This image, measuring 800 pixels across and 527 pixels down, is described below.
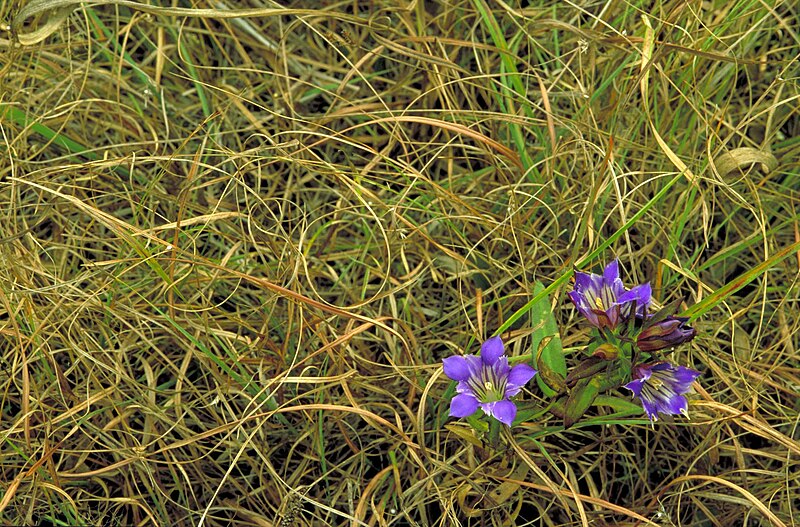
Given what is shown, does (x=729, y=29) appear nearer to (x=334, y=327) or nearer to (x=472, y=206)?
(x=472, y=206)

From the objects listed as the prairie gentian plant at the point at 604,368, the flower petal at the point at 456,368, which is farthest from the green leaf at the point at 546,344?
the flower petal at the point at 456,368

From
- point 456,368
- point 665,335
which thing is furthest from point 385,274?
point 665,335

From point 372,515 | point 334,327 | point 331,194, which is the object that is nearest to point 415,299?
point 334,327

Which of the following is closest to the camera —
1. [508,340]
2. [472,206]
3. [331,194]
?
[508,340]

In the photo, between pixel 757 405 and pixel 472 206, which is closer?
pixel 757 405

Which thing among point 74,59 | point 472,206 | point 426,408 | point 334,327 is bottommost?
point 426,408

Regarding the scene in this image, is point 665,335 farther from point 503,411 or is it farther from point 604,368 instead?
point 503,411
